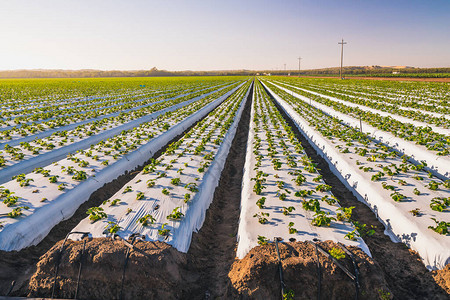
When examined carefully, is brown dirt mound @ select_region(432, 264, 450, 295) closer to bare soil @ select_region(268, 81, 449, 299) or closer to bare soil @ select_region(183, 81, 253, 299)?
bare soil @ select_region(268, 81, 449, 299)

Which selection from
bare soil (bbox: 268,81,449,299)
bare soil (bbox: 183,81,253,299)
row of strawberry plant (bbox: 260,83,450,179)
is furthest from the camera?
row of strawberry plant (bbox: 260,83,450,179)

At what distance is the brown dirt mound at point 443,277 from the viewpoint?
427 centimetres

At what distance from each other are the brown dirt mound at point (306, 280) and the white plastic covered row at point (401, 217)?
1.44 metres

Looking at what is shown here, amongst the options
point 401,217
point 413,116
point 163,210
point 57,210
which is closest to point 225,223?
point 163,210

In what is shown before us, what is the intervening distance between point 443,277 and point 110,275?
6.19 meters

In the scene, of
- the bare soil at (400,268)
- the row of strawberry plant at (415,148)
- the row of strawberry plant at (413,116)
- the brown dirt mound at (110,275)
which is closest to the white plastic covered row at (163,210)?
the brown dirt mound at (110,275)

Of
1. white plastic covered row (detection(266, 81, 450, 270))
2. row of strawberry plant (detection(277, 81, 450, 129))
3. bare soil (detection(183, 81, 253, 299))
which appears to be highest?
row of strawberry plant (detection(277, 81, 450, 129))

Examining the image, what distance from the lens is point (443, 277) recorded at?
4.39 meters

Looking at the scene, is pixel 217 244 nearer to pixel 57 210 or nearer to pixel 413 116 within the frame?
pixel 57 210

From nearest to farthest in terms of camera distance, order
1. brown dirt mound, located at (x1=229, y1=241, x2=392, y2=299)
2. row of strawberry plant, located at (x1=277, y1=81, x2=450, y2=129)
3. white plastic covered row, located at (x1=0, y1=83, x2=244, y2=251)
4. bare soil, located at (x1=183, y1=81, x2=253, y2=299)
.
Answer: brown dirt mound, located at (x1=229, y1=241, x2=392, y2=299) < bare soil, located at (x1=183, y1=81, x2=253, y2=299) < white plastic covered row, located at (x1=0, y1=83, x2=244, y2=251) < row of strawberry plant, located at (x1=277, y1=81, x2=450, y2=129)

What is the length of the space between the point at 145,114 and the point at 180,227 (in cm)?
1489

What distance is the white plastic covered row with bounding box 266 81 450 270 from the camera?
4.68 m

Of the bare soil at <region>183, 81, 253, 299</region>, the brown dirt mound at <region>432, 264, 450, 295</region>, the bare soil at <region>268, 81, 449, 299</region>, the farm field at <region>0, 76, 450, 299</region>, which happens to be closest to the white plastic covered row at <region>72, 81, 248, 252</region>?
the farm field at <region>0, 76, 450, 299</region>

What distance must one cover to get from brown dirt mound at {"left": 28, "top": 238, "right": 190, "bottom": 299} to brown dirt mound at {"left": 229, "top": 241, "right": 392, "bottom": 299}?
128cm
